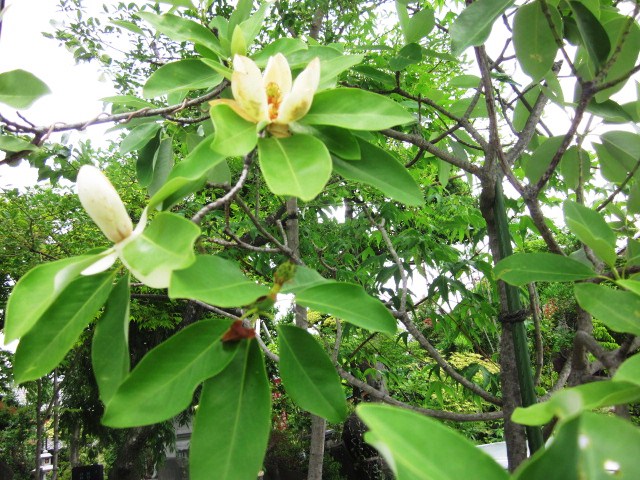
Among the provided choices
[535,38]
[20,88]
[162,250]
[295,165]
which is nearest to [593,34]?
[535,38]

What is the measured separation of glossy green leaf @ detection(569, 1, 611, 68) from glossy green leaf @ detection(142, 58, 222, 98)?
1.19 ft

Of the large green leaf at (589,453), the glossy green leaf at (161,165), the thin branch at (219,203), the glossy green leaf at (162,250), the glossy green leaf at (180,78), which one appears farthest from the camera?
the glossy green leaf at (161,165)

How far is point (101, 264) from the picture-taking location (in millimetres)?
324

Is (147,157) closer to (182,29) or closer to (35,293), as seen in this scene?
(182,29)

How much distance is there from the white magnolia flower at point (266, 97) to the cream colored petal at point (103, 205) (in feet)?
0.36

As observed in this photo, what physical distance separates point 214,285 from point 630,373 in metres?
A: 0.23

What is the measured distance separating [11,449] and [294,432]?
348 centimetres

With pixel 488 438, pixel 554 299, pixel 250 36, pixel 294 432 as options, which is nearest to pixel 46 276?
pixel 250 36

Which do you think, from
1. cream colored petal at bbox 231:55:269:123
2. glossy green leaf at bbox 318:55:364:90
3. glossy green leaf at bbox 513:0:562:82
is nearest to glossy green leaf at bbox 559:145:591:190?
glossy green leaf at bbox 513:0:562:82

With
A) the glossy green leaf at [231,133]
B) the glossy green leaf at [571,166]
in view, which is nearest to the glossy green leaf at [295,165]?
the glossy green leaf at [231,133]

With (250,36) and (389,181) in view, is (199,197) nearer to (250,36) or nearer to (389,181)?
(250,36)

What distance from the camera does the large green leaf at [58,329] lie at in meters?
0.33

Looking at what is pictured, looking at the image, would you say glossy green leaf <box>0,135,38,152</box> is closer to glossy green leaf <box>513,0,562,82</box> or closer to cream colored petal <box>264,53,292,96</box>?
cream colored petal <box>264,53,292,96</box>

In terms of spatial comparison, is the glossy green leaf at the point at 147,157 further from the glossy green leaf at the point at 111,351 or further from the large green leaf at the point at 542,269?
the large green leaf at the point at 542,269
